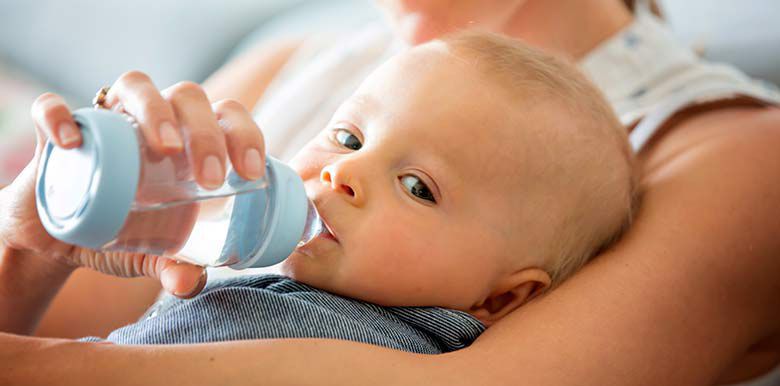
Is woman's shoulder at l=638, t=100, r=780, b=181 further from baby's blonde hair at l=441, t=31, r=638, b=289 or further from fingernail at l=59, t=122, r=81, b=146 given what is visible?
fingernail at l=59, t=122, r=81, b=146

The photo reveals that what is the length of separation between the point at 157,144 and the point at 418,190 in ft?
1.19

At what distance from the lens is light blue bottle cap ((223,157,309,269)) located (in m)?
0.77

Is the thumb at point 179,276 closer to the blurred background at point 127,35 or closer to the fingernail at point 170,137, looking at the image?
the fingernail at point 170,137

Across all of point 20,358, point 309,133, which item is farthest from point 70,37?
point 20,358

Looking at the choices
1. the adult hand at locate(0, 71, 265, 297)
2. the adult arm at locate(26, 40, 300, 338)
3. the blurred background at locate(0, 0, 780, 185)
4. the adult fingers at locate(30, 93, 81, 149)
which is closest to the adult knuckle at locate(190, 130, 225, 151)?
the adult hand at locate(0, 71, 265, 297)

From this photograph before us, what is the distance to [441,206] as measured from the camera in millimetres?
941

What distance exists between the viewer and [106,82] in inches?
102

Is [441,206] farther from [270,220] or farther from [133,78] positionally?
[133,78]

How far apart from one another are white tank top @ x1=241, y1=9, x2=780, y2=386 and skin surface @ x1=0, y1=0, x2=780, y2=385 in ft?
0.18

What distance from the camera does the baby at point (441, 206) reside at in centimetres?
87

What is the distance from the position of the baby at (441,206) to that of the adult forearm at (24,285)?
0.11m

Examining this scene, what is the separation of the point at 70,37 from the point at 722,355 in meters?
2.32

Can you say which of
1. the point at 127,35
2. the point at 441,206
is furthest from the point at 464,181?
the point at 127,35

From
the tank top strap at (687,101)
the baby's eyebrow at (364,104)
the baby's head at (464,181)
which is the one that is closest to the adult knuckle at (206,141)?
the baby's head at (464,181)
